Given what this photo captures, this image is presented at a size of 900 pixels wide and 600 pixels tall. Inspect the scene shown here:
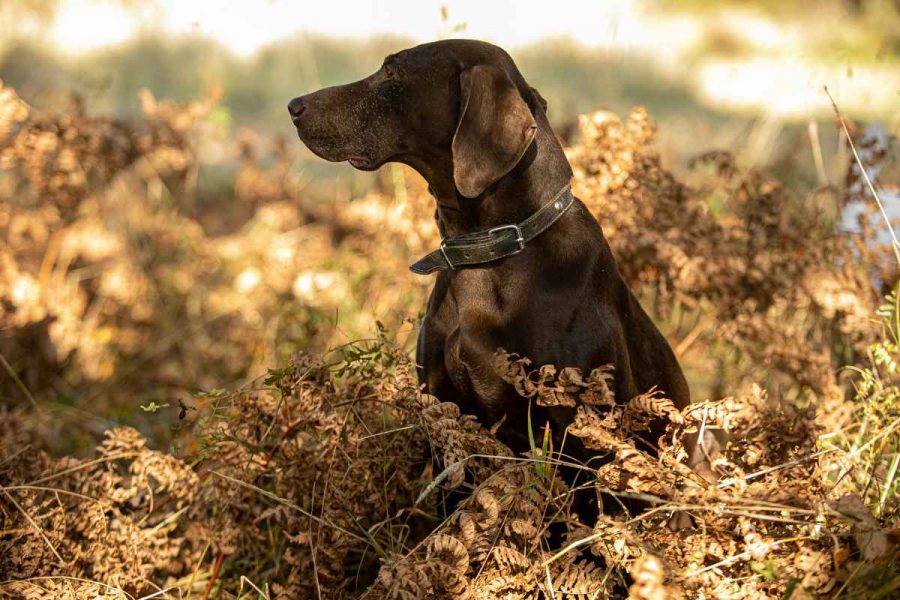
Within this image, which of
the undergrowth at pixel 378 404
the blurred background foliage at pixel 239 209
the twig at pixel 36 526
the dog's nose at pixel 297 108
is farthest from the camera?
the blurred background foliage at pixel 239 209

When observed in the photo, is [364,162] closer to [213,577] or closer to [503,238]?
[503,238]

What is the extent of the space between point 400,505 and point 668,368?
957 millimetres

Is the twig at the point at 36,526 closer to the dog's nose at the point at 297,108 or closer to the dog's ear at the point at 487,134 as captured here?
the dog's nose at the point at 297,108

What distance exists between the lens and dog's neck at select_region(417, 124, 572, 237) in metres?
2.77

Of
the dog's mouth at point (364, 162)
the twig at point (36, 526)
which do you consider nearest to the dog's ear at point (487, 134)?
the dog's mouth at point (364, 162)

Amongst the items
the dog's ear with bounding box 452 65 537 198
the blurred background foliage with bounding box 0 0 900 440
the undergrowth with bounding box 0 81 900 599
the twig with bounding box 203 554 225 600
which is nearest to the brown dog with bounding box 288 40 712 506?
the dog's ear with bounding box 452 65 537 198

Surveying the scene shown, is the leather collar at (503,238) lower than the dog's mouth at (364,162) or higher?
lower

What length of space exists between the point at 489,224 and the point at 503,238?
0.29 ft

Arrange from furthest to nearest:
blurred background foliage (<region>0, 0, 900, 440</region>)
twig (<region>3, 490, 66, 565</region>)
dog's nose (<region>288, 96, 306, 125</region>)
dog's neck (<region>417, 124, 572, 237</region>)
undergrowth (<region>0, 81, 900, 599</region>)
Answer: blurred background foliage (<region>0, 0, 900, 440</region>), dog's nose (<region>288, 96, 306, 125</region>), dog's neck (<region>417, 124, 572, 237</region>), twig (<region>3, 490, 66, 565</region>), undergrowth (<region>0, 81, 900, 599</region>)

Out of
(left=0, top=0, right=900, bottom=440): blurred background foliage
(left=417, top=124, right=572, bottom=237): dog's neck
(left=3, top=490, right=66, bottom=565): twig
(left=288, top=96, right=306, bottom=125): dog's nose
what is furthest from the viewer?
(left=0, top=0, right=900, bottom=440): blurred background foliage

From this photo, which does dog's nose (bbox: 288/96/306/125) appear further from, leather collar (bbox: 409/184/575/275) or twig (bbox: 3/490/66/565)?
twig (bbox: 3/490/66/565)

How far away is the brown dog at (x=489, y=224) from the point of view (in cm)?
268

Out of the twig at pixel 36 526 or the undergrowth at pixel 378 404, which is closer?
the undergrowth at pixel 378 404

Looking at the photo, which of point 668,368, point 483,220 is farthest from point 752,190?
point 483,220
